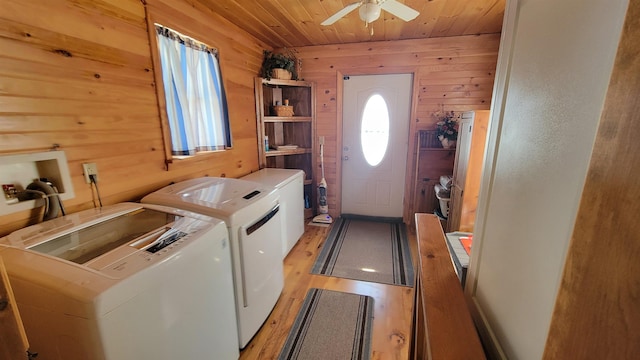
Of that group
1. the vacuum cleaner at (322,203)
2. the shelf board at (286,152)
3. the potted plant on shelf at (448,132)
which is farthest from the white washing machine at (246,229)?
the potted plant on shelf at (448,132)

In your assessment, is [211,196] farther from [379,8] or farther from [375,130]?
[375,130]

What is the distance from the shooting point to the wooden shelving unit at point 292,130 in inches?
126

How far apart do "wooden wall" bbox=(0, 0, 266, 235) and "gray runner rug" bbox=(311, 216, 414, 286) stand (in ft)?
5.28

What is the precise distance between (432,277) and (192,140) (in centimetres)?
196

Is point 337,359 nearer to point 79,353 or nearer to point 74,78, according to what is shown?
point 79,353

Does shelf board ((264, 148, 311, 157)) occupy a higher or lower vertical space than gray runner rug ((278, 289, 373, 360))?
higher

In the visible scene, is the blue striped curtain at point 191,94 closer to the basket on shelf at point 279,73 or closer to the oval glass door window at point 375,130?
the basket on shelf at point 279,73

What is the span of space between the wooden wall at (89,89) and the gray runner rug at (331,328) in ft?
4.66

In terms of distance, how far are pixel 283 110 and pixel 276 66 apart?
509 mm

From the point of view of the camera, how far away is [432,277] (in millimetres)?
923

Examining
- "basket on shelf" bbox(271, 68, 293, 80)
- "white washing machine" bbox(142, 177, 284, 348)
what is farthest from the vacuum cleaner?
"white washing machine" bbox(142, 177, 284, 348)

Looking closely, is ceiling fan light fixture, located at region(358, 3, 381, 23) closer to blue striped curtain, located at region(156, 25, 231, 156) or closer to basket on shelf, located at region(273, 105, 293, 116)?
blue striped curtain, located at region(156, 25, 231, 156)

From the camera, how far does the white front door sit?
3377 millimetres

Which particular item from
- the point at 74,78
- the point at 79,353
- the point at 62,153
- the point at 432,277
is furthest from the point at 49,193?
the point at 432,277
